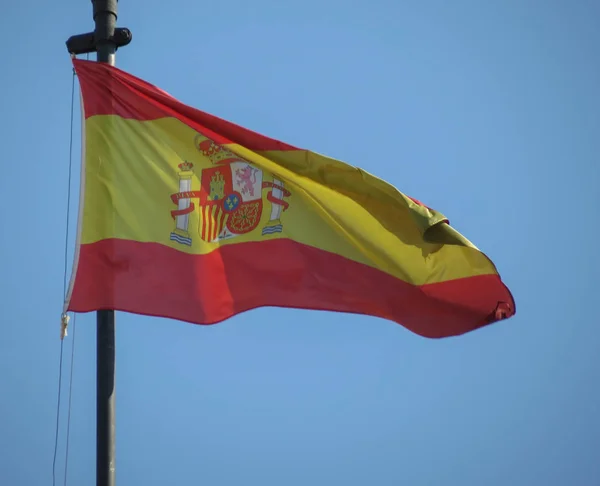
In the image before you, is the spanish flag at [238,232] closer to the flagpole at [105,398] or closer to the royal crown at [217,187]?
the royal crown at [217,187]

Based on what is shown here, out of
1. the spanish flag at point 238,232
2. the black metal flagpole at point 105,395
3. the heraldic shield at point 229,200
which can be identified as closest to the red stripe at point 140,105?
the spanish flag at point 238,232

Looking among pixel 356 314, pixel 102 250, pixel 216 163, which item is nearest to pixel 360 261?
pixel 356 314

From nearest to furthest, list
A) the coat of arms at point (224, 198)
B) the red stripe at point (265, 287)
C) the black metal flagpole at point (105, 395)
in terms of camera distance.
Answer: the black metal flagpole at point (105, 395)
the red stripe at point (265, 287)
the coat of arms at point (224, 198)

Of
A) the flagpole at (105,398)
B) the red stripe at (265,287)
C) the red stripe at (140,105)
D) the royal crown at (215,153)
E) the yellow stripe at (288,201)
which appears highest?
the red stripe at (140,105)

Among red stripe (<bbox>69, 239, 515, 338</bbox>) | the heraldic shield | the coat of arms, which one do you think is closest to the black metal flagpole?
red stripe (<bbox>69, 239, 515, 338</bbox>)

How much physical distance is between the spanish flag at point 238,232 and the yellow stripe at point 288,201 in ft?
0.04

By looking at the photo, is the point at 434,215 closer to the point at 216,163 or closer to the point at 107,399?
the point at 216,163

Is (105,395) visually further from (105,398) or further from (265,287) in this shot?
(265,287)

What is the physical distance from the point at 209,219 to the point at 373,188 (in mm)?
A: 1632

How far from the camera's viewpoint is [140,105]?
9492mm

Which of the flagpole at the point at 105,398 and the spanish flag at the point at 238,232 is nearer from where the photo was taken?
the flagpole at the point at 105,398

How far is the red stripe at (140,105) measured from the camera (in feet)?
30.8

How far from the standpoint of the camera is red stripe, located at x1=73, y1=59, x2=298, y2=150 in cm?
939

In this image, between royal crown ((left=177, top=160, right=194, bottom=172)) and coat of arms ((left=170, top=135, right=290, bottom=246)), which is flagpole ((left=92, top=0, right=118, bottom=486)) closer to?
coat of arms ((left=170, top=135, right=290, bottom=246))
